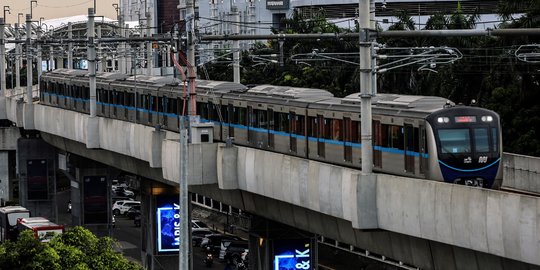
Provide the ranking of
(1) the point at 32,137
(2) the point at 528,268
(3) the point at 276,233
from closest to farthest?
(2) the point at 528,268
(3) the point at 276,233
(1) the point at 32,137

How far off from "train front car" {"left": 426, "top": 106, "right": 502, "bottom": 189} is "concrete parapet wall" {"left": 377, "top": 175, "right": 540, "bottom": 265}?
3.33 m

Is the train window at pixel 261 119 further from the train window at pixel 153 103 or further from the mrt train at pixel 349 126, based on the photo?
the train window at pixel 153 103

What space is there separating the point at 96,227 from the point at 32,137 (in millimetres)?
10910

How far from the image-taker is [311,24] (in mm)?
93875

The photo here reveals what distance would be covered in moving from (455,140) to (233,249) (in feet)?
131

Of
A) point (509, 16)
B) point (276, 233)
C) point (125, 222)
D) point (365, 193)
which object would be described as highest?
point (509, 16)

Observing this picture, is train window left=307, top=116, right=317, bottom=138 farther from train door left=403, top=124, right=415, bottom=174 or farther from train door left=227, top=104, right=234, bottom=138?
train door left=227, top=104, right=234, bottom=138

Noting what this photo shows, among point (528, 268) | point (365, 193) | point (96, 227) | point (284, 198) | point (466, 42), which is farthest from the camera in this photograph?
point (96, 227)

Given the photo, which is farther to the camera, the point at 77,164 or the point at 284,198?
the point at 77,164

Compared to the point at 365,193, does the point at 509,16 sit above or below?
above

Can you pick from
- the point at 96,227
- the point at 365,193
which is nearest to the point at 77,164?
the point at 96,227

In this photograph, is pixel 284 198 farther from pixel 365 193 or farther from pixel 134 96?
pixel 134 96

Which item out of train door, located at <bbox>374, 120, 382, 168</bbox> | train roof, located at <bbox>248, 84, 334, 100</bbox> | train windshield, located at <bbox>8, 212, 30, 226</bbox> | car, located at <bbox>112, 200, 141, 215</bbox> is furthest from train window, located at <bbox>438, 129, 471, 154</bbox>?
car, located at <bbox>112, 200, 141, 215</bbox>

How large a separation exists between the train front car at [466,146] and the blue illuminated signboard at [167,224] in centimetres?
3205
